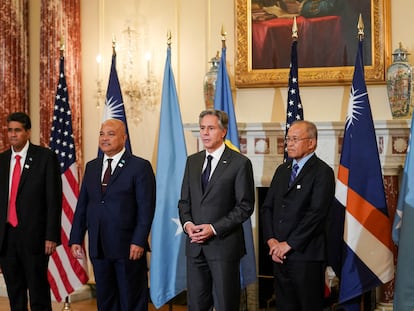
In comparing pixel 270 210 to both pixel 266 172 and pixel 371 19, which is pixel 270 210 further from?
pixel 371 19

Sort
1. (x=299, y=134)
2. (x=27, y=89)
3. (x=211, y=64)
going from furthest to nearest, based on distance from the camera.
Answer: (x=27, y=89) < (x=211, y=64) < (x=299, y=134)

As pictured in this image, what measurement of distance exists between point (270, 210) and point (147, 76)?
8.62 feet

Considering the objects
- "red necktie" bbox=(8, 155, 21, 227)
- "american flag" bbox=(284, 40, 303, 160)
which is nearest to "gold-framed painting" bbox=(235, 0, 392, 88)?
"american flag" bbox=(284, 40, 303, 160)

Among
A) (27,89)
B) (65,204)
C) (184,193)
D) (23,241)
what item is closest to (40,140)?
(27,89)

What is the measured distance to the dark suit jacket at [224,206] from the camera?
12.0ft

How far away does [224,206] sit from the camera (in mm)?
3695

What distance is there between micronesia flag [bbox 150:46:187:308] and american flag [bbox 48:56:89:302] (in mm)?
780

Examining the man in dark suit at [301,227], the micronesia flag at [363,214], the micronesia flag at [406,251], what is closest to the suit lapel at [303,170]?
the man in dark suit at [301,227]

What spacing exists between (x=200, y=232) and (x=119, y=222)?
0.59 m

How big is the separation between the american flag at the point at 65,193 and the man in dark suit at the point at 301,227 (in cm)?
211

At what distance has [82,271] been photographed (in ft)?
18.1

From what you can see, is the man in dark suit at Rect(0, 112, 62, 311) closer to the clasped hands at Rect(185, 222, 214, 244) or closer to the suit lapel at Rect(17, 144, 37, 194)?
the suit lapel at Rect(17, 144, 37, 194)

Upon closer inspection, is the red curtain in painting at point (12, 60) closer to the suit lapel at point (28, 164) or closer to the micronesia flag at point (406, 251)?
the suit lapel at point (28, 164)

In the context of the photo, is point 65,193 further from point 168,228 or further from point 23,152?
point 23,152
